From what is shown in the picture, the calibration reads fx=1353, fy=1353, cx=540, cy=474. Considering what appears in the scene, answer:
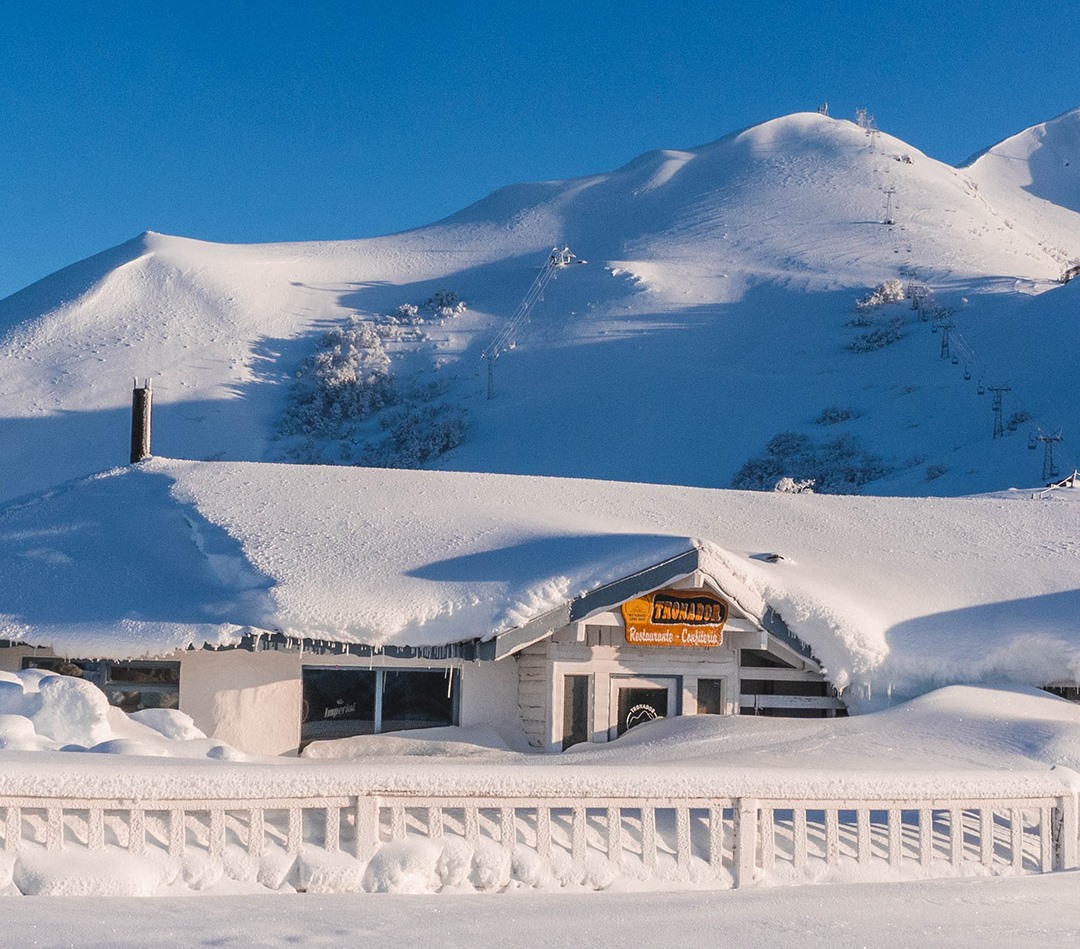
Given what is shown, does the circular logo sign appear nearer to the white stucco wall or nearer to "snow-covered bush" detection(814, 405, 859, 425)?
the white stucco wall

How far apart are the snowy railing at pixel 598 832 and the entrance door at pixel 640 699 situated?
6742 mm

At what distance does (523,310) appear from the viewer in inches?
2591

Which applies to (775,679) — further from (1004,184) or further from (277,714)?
(1004,184)

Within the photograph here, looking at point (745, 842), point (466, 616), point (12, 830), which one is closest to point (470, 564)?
point (466, 616)

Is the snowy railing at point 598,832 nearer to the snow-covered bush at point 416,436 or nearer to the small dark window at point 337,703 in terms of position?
the small dark window at point 337,703

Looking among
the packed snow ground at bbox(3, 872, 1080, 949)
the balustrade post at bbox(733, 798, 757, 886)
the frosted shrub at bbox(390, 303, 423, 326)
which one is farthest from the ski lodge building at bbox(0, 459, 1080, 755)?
the frosted shrub at bbox(390, 303, 423, 326)

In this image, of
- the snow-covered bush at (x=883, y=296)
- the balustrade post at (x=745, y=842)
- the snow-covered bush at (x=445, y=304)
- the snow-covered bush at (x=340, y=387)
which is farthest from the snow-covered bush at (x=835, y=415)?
the balustrade post at (x=745, y=842)

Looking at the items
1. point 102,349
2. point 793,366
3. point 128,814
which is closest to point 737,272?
point 793,366

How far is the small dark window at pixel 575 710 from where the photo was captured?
47.7 ft

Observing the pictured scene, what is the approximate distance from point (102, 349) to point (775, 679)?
5208cm

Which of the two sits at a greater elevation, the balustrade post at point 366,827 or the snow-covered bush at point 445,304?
the snow-covered bush at point 445,304

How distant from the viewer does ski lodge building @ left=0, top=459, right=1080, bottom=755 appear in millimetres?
13484

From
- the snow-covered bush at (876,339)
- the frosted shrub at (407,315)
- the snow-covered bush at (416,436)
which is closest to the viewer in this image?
the snow-covered bush at (416,436)

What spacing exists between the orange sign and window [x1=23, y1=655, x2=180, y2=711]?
477 centimetres
